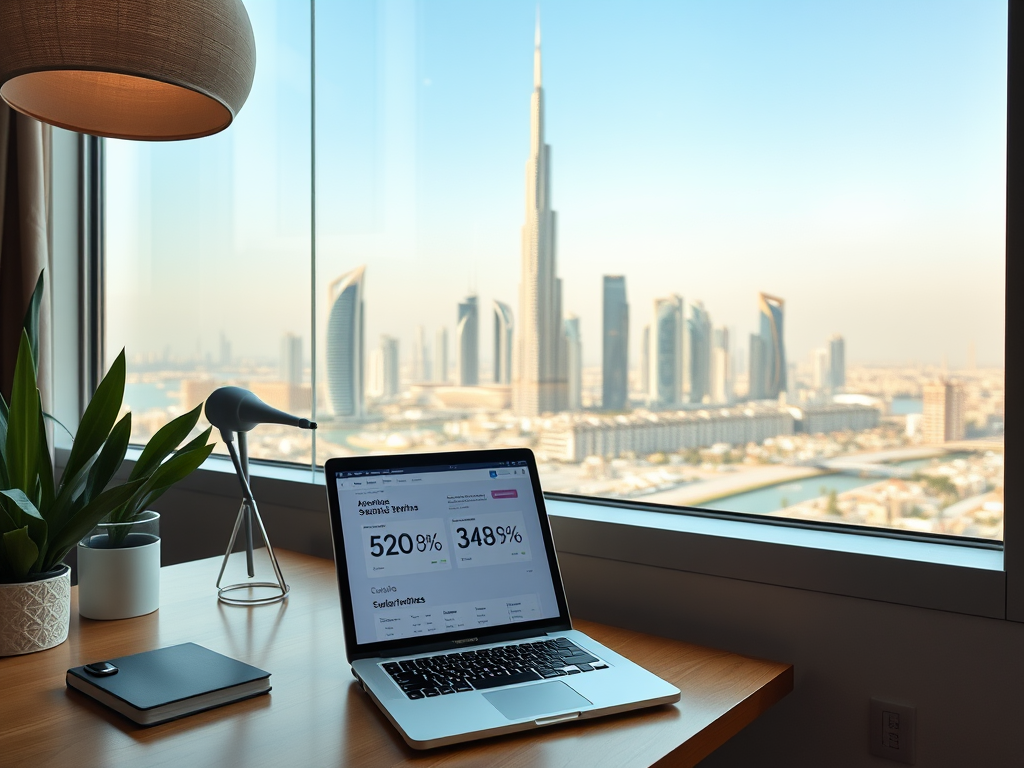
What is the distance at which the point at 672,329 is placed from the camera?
4.75 ft

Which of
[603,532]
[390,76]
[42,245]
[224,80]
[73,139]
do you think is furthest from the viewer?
[73,139]

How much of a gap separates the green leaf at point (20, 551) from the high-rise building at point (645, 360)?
975 mm

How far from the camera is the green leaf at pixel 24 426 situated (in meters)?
1.13

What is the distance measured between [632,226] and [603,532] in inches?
22.3

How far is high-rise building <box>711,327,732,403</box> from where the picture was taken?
1.38 meters

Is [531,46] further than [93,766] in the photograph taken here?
Yes

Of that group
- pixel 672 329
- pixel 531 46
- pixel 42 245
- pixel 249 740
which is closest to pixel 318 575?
pixel 249 740

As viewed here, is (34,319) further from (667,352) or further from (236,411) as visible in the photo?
(667,352)

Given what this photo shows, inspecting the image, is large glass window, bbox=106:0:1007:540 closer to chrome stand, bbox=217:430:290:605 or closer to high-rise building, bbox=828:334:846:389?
high-rise building, bbox=828:334:846:389

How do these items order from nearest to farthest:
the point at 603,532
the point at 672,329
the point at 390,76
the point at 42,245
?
the point at 603,532 → the point at 672,329 → the point at 390,76 → the point at 42,245

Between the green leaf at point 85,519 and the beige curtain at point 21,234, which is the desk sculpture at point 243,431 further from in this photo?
the beige curtain at point 21,234

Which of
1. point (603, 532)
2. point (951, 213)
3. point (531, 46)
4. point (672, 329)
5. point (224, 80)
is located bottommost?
point (603, 532)

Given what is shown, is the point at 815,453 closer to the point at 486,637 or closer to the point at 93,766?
the point at 486,637

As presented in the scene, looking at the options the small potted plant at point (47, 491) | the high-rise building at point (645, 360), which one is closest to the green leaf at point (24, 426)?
the small potted plant at point (47, 491)
